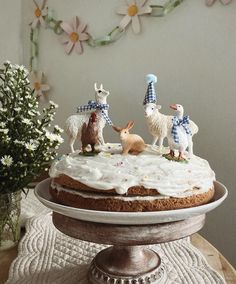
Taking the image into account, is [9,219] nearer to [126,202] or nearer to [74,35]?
[126,202]

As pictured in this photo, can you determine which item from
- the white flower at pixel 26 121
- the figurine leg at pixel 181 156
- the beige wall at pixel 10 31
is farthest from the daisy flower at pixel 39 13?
the figurine leg at pixel 181 156

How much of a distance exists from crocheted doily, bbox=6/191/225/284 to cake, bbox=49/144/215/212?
0.69ft

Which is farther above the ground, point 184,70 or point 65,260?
point 184,70

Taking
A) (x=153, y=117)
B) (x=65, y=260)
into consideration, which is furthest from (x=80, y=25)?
(x=65, y=260)

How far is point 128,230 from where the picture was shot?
2.12ft

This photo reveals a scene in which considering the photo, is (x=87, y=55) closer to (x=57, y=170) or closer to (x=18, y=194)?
(x=18, y=194)

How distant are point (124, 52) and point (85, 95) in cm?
26

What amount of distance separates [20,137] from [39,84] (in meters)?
0.82

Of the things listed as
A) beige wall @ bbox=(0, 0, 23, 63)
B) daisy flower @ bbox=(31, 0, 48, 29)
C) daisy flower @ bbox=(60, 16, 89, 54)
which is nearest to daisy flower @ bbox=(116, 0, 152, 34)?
daisy flower @ bbox=(60, 16, 89, 54)

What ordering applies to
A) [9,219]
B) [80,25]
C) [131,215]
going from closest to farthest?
[131,215] < [9,219] < [80,25]

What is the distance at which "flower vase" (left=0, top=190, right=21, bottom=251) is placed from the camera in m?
0.96

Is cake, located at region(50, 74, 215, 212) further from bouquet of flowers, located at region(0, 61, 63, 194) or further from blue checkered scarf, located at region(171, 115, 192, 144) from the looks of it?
bouquet of flowers, located at region(0, 61, 63, 194)

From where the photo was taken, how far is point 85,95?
161 cm

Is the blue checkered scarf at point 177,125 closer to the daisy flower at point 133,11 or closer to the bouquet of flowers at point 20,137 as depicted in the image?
the bouquet of flowers at point 20,137
